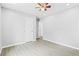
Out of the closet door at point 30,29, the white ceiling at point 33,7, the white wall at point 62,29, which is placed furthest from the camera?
the white wall at point 62,29

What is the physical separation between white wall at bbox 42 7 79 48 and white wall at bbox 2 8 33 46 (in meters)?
0.36

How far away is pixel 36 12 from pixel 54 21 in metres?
0.52

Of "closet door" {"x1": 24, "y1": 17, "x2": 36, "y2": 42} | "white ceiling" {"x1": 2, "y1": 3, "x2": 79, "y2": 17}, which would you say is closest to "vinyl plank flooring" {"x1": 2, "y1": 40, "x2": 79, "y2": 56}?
"closet door" {"x1": 24, "y1": 17, "x2": 36, "y2": 42}

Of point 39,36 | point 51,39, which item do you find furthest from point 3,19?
point 51,39

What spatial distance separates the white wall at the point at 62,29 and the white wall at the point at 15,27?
36cm

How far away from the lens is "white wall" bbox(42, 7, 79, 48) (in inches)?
83.5

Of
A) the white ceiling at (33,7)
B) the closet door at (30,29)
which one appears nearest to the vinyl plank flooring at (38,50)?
the closet door at (30,29)

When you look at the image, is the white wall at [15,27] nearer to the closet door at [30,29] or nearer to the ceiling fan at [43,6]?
the closet door at [30,29]

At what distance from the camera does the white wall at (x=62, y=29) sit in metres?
2.12

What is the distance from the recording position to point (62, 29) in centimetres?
228

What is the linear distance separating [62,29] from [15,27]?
1070 mm

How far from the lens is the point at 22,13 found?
1904 millimetres

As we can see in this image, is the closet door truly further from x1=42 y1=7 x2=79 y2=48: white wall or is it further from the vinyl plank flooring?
x1=42 y1=7 x2=79 y2=48: white wall

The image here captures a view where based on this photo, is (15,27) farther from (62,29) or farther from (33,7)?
(62,29)
